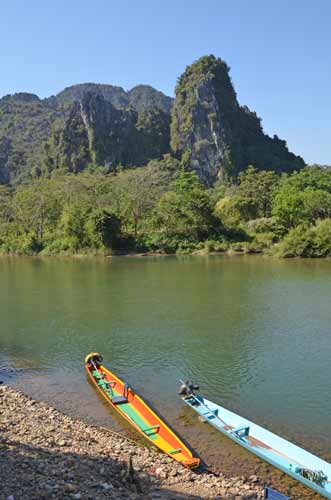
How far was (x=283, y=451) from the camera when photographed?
11.1m

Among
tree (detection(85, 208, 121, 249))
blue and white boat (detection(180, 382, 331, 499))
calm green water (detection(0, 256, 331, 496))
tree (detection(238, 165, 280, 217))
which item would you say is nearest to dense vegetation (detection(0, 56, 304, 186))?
tree (detection(238, 165, 280, 217))

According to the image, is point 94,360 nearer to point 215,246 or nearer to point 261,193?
point 215,246

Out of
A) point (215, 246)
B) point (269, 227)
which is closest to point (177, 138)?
point (269, 227)

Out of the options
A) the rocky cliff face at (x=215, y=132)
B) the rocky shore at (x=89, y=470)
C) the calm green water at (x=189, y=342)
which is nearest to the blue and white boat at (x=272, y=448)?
the calm green water at (x=189, y=342)

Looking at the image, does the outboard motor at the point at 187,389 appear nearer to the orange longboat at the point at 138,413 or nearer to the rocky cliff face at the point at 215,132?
the orange longboat at the point at 138,413

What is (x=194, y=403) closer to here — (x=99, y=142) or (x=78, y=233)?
(x=78, y=233)

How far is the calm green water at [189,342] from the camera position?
1450 cm

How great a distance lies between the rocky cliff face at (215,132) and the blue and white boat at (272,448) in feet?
433

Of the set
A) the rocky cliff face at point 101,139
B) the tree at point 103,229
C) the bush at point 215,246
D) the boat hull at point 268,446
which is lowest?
the boat hull at point 268,446

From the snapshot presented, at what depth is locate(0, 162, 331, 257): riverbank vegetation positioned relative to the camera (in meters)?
67.6

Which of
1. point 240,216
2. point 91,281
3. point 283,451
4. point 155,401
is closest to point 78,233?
point 240,216

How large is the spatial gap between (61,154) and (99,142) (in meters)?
12.9

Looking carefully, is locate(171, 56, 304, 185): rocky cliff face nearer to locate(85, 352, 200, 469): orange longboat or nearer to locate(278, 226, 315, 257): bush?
locate(278, 226, 315, 257): bush

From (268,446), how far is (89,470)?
4.45 metres
